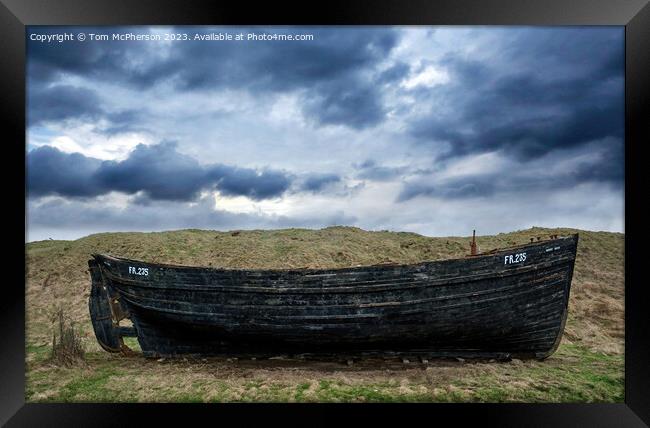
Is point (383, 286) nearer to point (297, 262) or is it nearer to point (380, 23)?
point (380, 23)

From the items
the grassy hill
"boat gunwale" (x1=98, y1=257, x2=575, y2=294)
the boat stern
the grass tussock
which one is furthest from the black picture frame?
the boat stern

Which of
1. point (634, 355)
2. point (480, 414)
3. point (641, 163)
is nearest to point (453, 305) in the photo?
point (480, 414)

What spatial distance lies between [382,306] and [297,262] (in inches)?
396

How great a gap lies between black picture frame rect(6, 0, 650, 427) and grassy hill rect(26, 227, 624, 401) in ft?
2.12

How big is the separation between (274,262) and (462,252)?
929cm

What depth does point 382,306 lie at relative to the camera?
805 centimetres

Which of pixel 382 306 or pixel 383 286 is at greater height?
pixel 383 286

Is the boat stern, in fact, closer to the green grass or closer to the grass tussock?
the grass tussock

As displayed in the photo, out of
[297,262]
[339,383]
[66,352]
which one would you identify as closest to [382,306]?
[339,383]

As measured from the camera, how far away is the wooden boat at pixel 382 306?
8.05 m

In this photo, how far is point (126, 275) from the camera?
28.9ft

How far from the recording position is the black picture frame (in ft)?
21.3

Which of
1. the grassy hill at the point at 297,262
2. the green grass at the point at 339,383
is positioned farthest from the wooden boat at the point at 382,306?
the grassy hill at the point at 297,262

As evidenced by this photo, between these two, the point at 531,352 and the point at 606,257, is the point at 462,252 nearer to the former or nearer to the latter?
the point at 606,257
